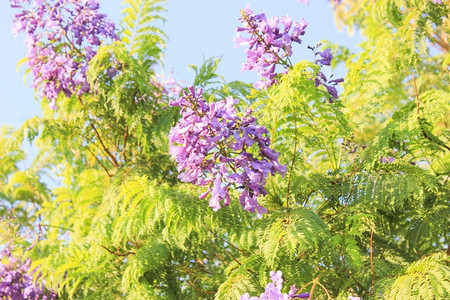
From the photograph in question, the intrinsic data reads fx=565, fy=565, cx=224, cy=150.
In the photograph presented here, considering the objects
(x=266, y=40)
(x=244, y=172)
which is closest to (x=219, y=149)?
(x=244, y=172)

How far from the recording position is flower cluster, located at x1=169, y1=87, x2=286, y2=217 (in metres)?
2.62

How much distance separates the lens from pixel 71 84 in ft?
14.5

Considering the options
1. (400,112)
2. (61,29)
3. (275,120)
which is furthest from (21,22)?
(400,112)

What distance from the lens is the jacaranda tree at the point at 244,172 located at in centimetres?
267

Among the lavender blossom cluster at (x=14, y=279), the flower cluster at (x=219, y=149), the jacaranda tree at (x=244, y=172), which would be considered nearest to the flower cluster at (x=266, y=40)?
the jacaranda tree at (x=244, y=172)

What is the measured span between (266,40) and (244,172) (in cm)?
84

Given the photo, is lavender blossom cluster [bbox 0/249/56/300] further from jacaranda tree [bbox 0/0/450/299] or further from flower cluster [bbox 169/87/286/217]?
flower cluster [bbox 169/87/286/217]

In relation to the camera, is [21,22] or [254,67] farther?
[21,22]

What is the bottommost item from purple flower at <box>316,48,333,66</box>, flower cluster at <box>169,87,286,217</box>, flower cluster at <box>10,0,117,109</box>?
flower cluster at <box>169,87,286,217</box>

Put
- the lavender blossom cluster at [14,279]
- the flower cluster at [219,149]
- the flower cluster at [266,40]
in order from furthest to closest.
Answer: the lavender blossom cluster at [14,279] → the flower cluster at [266,40] → the flower cluster at [219,149]

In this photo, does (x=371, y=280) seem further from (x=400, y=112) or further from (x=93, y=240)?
(x=93, y=240)

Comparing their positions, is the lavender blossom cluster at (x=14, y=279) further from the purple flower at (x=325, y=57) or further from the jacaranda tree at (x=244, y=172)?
the purple flower at (x=325, y=57)

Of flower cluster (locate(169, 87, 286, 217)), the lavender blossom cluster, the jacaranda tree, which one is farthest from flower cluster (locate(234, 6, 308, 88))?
the lavender blossom cluster

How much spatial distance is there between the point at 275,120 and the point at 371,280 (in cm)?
96
